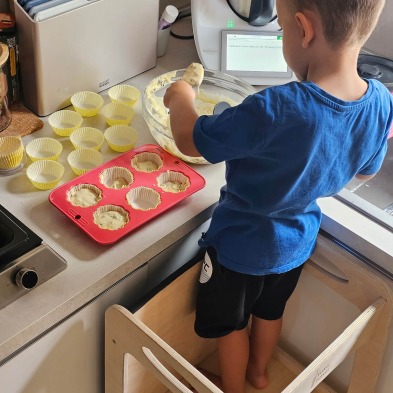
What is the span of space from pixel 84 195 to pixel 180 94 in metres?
0.23

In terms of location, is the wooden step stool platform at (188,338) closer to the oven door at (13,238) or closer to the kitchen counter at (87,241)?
the kitchen counter at (87,241)

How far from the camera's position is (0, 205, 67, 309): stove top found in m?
0.97

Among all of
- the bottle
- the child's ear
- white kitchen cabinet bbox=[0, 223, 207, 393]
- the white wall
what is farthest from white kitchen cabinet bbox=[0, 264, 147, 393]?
the white wall

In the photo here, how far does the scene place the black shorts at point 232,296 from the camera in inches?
45.8

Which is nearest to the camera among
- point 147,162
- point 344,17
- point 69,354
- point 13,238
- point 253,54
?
point 344,17

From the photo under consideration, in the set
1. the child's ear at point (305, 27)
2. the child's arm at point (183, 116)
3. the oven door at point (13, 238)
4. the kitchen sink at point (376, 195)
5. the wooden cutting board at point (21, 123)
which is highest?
the child's ear at point (305, 27)

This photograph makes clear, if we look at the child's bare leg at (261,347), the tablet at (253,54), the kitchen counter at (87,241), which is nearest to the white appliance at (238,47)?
the tablet at (253,54)

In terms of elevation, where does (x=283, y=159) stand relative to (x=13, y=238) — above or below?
above

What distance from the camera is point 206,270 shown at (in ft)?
3.86

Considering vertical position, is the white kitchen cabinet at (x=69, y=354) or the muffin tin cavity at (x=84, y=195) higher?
the muffin tin cavity at (x=84, y=195)

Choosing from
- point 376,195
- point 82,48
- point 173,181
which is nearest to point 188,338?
point 173,181

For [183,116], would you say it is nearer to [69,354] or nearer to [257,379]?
[69,354]

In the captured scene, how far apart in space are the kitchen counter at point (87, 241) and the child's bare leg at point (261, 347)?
25cm

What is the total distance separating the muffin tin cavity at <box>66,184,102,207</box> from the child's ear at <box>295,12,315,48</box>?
1.40ft
